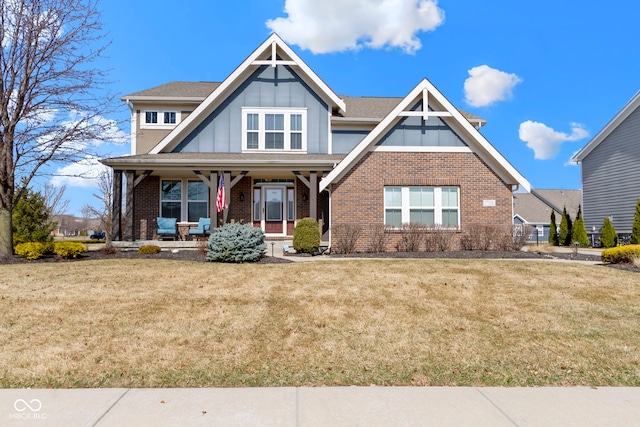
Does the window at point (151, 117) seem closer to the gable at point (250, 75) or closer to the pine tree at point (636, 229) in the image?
the gable at point (250, 75)

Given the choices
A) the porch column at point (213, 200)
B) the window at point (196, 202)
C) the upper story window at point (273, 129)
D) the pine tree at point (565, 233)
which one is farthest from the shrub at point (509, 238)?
the pine tree at point (565, 233)

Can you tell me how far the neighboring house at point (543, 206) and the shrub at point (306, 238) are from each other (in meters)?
39.1

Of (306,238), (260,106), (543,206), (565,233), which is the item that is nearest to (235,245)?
(306,238)

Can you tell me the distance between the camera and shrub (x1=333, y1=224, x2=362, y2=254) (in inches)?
560

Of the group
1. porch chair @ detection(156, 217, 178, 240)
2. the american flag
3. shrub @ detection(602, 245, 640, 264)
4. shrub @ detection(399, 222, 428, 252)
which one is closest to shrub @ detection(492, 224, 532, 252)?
shrub @ detection(399, 222, 428, 252)

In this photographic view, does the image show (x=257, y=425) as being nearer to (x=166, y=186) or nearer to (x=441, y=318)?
(x=441, y=318)

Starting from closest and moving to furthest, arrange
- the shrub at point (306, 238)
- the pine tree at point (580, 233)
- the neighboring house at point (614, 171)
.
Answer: the shrub at point (306, 238) → the neighboring house at point (614, 171) → the pine tree at point (580, 233)

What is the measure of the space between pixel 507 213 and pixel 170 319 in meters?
12.5

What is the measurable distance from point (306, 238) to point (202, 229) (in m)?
6.06

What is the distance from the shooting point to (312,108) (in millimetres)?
19219

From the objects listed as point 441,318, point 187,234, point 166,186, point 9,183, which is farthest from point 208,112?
point 441,318

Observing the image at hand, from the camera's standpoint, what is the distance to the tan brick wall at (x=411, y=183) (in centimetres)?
1484

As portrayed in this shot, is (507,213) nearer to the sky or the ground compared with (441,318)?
nearer to the sky

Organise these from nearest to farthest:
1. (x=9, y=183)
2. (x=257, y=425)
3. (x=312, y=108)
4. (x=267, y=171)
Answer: (x=257, y=425)
(x=9, y=183)
(x=267, y=171)
(x=312, y=108)
